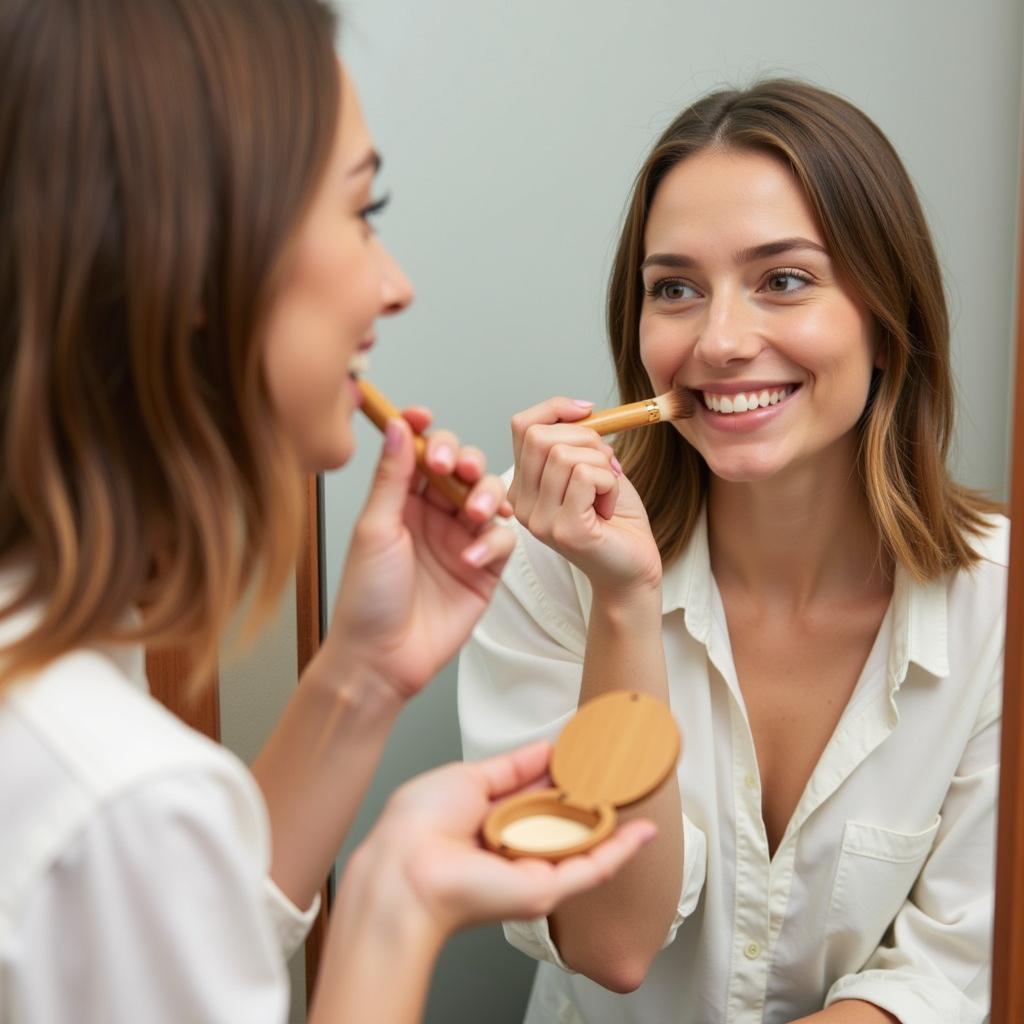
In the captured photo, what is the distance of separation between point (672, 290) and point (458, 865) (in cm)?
59

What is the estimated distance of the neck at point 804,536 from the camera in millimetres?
1042

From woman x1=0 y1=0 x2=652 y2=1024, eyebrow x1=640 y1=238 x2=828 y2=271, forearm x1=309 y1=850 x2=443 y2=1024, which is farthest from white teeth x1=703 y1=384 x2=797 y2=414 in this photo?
forearm x1=309 y1=850 x2=443 y2=1024

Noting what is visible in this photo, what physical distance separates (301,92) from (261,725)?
0.70 meters

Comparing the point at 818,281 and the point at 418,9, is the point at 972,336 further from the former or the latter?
the point at 418,9

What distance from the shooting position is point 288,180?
0.53 meters

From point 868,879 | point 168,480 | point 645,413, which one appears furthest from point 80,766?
point 868,879

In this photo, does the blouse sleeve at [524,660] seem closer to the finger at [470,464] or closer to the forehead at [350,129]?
the finger at [470,464]

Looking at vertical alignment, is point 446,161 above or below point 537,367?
above

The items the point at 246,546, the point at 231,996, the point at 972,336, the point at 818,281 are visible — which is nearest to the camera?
the point at 231,996

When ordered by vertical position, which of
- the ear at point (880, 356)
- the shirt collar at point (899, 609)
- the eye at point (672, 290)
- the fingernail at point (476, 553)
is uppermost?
the eye at point (672, 290)

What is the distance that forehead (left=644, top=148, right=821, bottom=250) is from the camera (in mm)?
934

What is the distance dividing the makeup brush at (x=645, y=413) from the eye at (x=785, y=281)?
0.10 meters

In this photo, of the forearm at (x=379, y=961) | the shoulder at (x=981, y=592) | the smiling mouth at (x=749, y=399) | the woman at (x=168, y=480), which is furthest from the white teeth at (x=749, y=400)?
the forearm at (x=379, y=961)

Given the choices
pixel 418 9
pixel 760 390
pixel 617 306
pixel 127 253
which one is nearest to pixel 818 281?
pixel 760 390
